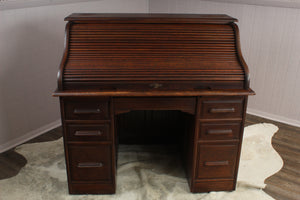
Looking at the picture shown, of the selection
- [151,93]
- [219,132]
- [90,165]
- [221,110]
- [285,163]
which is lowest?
[285,163]

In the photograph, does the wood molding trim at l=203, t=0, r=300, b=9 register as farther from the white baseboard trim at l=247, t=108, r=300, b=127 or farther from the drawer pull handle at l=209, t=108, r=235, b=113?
the drawer pull handle at l=209, t=108, r=235, b=113

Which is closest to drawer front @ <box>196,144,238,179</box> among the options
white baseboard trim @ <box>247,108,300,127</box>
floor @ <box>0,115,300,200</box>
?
floor @ <box>0,115,300,200</box>

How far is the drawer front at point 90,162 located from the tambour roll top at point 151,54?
1.40 feet

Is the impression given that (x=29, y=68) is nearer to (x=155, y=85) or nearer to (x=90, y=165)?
(x=90, y=165)

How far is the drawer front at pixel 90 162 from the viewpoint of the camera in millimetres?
2088

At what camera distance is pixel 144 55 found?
204cm

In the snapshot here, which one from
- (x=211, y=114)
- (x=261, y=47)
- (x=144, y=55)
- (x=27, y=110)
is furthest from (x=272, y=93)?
(x=27, y=110)

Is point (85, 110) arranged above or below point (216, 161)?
above

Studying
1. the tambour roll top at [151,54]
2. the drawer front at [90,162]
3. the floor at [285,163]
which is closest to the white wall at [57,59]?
the floor at [285,163]

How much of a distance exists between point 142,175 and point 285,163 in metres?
1.24

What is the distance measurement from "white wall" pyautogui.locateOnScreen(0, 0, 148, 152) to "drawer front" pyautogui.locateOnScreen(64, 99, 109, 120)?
1.00 metres

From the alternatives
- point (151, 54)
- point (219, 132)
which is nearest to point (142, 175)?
point (219, 132)

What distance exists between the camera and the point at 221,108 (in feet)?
6.63

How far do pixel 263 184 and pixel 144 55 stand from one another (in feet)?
4.38
